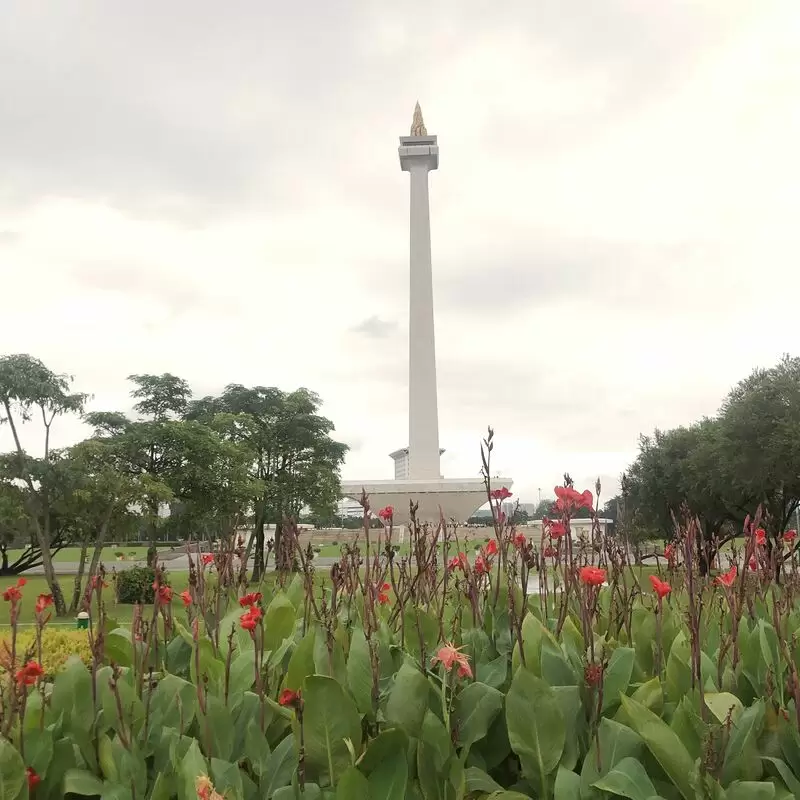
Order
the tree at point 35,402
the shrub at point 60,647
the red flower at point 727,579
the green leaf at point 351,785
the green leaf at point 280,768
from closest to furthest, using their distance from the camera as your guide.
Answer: the green leaf at point 351,785, the green leaf at point 280,768, the red flower at point 727,579, the shrub at point 60,647, the tree at point 35,402

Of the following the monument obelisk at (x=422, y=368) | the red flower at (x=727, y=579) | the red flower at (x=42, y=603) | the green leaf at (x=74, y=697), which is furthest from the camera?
the monument obelisk at (x=422, y=368)

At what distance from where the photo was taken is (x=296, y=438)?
85.1ft

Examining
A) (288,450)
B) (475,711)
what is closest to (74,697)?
(475,711)

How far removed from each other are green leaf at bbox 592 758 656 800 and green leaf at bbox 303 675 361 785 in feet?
1.90

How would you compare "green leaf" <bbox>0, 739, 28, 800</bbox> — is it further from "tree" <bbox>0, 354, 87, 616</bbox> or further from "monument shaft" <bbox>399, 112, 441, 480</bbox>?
"monument shaft" <bbox>399, 112, 441, 480</bbox>

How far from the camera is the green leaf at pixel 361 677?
202 cm

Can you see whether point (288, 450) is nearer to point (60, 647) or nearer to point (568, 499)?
point (60, 647)

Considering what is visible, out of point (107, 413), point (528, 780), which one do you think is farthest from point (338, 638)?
point (107, 413)

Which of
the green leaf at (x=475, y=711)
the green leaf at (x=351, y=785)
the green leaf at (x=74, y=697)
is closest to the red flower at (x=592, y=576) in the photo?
the green leaf at (x=475, y=711)

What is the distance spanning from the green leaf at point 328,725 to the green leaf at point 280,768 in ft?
0.16

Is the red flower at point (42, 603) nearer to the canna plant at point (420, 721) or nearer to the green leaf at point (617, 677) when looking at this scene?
the canna plant at point (420, 721)

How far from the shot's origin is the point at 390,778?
1575mm

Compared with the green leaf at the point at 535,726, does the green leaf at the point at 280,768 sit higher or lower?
lower

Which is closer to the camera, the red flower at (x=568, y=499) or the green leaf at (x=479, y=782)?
the green leaf at (x=479, y=782)
